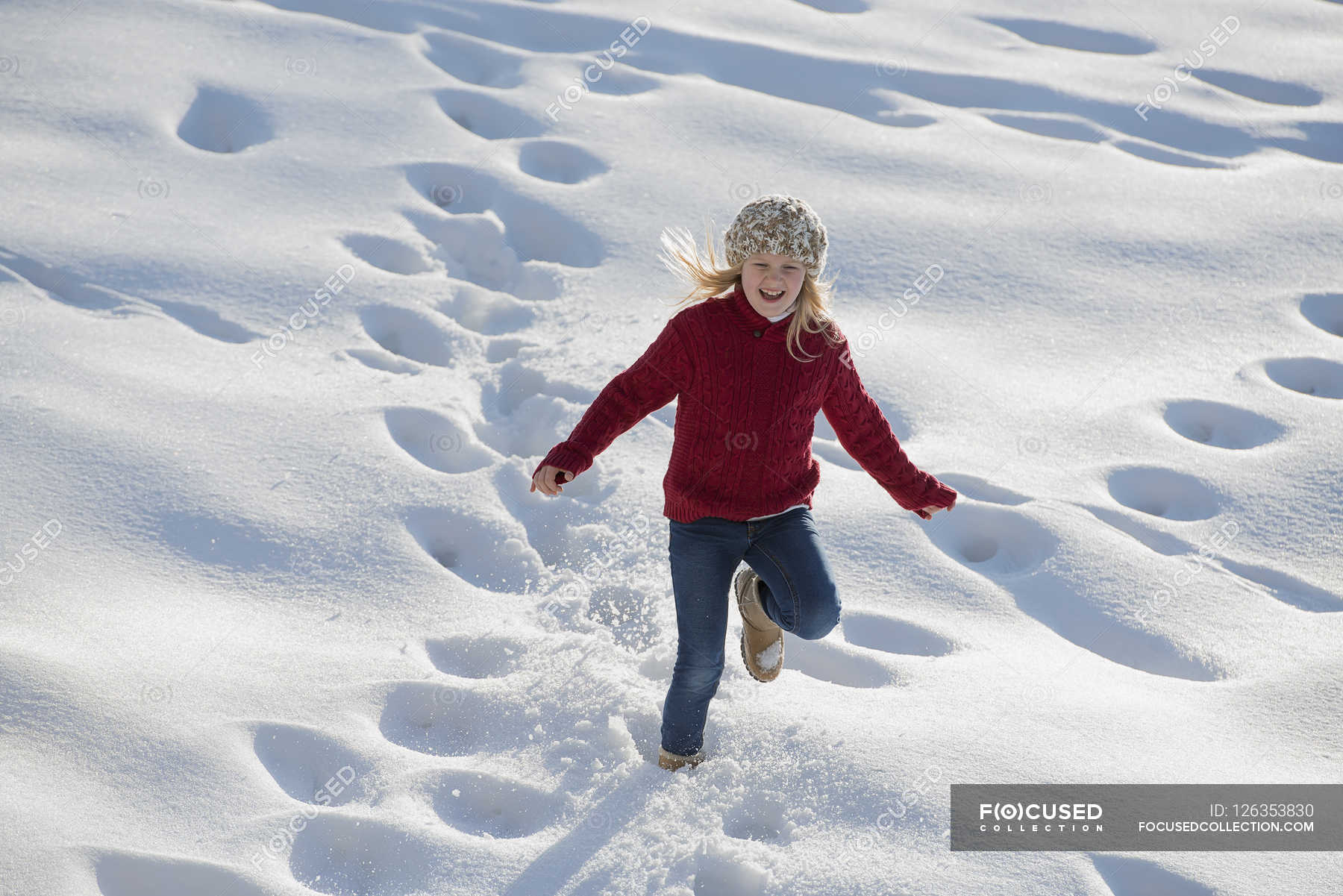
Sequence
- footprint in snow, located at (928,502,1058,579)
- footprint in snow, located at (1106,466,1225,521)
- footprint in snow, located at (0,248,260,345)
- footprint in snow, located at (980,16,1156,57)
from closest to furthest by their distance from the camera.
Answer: footprint in snow, located at (928,502,1058,579) < footprint in snow, located at (1106,466,1225,521) < footprint in snow, located at (0,248,260,345) < footprint in snow, located at (980,16,1156,57)

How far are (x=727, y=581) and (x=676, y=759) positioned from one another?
0.42m

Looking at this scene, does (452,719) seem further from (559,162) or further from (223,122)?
(223,122)

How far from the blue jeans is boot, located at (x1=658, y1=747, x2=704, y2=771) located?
0.32 ft

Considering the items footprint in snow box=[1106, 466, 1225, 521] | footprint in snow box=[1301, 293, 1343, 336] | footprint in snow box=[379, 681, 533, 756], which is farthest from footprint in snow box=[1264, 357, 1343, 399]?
footprint in snow box=[379, 681, 533, 756]

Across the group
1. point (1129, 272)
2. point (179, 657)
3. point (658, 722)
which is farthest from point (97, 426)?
point (1129, 272)

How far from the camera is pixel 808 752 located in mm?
2357

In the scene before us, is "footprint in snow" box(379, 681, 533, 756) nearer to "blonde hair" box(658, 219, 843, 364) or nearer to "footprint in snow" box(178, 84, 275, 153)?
"blonde hair" box(658, 219, 843, 364)

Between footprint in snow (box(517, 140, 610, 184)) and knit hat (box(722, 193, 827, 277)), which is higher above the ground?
knit hat (box(722, 193, 827, 277))

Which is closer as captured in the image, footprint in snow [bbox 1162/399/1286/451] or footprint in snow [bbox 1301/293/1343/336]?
footprint in snow [bbox 1162/399/1286/451]

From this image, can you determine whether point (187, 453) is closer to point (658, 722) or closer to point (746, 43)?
point (658, 722)

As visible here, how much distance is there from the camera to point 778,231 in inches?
82.3

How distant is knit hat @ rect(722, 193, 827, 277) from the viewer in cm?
209

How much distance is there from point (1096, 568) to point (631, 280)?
199 centimetres

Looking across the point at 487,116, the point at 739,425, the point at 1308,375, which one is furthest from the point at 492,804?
the point at 487,116
